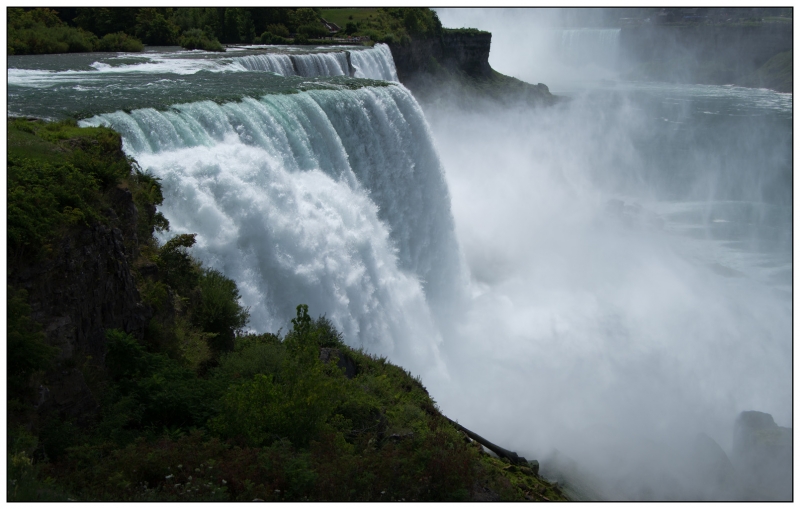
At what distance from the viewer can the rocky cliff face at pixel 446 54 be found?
41.2 meters

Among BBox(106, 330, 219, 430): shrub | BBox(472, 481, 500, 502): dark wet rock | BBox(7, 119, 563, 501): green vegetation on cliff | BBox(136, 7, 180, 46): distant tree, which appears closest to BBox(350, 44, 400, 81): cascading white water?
BBox(136, 7, 180, 46): distant tree

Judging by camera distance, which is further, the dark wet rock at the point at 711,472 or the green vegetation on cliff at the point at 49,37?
the green vegetation on cliff at the point at 49,37

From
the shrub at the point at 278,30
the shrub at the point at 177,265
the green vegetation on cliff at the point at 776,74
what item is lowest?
the shrub at the point at 177,265

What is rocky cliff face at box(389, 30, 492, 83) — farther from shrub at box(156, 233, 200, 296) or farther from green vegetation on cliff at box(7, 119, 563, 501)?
green vegetation on cliff at box(7, 119, 563, 501)

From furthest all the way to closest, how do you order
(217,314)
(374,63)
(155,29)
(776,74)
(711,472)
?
(776,74)
(374,63)
(155,29)
(711,472)
(217,314)

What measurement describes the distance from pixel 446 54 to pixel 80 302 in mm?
43298

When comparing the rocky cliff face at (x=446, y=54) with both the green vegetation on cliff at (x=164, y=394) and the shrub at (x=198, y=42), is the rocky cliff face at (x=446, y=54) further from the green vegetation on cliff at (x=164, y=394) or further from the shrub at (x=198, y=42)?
the green vegetation on cliff at (x=164, y=394)

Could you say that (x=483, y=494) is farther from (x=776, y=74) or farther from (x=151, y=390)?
(x=776, y=74)

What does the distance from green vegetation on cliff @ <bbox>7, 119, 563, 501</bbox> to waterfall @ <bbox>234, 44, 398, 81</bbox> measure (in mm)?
14104

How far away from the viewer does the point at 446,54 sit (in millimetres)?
47281

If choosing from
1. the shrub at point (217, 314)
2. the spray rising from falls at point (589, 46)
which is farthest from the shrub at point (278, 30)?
the spray rising from falls at point (589, 46)

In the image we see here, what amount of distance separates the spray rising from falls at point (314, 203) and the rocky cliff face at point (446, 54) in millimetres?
23260

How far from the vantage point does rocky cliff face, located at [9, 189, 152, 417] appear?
6.45 metres

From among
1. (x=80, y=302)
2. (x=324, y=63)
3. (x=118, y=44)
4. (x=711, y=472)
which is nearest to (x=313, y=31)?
(x=324, y=63)
